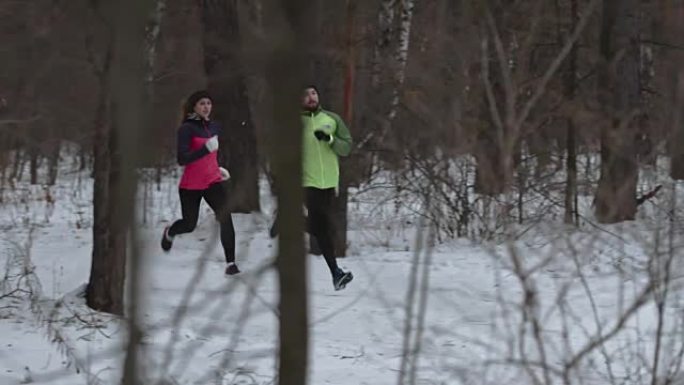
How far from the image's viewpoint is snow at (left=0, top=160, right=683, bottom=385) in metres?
4.16

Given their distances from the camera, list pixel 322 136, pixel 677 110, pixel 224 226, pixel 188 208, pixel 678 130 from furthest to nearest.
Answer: pixel 188 208 → pixel 224 226 → pixel 322 136 → pixel 678 130 → pixel 677 110

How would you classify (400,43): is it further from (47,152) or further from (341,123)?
(47,152)

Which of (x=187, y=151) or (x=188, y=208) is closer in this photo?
(x=187, y=151)

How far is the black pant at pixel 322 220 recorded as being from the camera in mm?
8109

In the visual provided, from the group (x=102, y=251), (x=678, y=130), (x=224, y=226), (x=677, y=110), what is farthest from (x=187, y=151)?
(x=677, y=110)

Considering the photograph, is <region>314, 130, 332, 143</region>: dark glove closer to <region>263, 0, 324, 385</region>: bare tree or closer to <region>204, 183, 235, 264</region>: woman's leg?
<region>204, 183, 235, 264</region>: woman's leg

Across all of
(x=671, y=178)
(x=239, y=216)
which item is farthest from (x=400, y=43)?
(x=671, y=178)

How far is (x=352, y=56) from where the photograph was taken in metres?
9.87

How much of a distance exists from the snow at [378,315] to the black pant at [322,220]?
0.86 ft

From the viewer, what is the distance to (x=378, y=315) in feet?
23.9

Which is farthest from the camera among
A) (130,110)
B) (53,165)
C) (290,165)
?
(53,165)

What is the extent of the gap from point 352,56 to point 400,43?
189cm

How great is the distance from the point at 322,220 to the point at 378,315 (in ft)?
3.73

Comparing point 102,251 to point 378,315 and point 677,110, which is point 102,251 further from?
point 677,110
